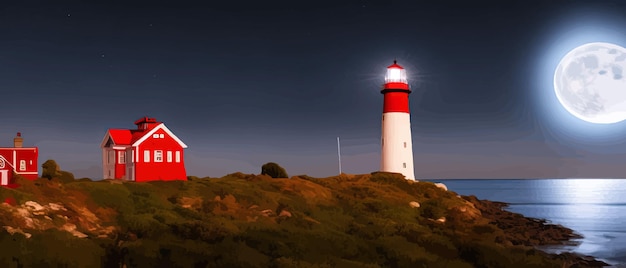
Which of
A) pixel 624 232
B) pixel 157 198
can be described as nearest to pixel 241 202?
pixel 157 198

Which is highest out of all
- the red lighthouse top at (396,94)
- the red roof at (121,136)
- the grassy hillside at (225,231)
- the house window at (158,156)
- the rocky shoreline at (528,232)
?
the red lighthouse top at (396,94)

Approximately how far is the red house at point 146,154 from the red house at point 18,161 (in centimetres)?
588

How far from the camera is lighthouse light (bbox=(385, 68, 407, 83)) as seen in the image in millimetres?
61375

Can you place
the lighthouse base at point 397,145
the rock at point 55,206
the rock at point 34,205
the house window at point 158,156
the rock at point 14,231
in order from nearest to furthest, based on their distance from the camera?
1. the rock at point 14,231
2. the rock at point 34,205
3. the rock at point 55,206
4. the house window at point 158,156
5. the lighthouse base at point 397,145

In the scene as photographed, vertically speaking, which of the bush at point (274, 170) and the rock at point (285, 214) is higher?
the bush at point (274, 170)

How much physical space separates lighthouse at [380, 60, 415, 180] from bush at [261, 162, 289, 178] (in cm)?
1272

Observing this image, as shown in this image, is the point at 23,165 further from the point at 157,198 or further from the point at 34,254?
the point at 34,254

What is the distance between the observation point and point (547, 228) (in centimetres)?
5459

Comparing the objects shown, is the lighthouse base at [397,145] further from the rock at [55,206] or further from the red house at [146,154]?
the rock at [55,206]

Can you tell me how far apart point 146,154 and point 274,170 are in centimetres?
1256

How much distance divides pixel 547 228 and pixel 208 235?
3885cm

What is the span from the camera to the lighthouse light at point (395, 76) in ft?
201

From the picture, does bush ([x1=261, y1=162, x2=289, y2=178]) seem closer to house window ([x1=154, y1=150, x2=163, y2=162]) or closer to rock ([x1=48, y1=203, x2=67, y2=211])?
house window ([x1=154, y1=150, x2=163, y2=162])

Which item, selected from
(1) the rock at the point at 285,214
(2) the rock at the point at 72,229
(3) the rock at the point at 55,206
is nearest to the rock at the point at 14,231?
(2) the rock at the point at 72,229
